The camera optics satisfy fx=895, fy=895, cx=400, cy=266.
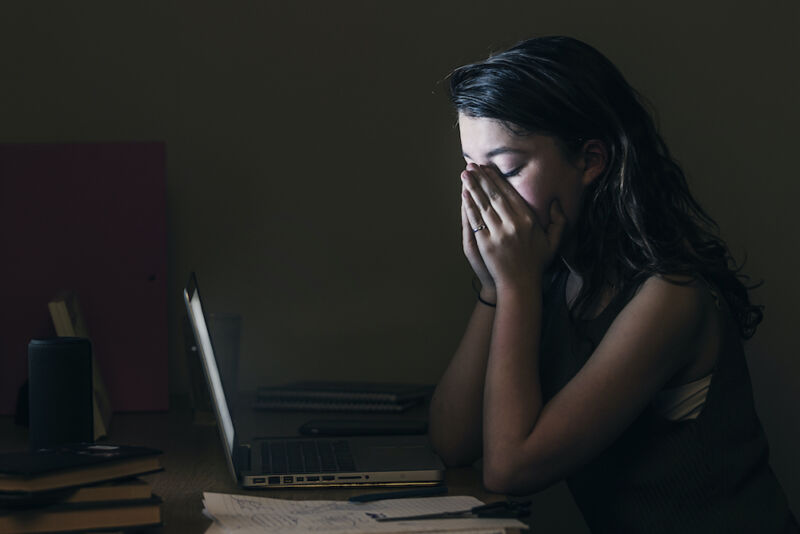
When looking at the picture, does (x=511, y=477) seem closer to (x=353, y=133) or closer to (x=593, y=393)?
(x=593, y=393)

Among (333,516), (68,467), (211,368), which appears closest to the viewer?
(68,467)

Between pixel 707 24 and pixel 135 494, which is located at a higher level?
pixel 707 24

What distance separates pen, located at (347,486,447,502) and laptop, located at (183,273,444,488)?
0.15ft

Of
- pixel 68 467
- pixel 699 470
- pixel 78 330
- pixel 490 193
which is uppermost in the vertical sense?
pixel 490 193

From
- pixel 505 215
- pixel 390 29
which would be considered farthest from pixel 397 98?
pixel 505 215

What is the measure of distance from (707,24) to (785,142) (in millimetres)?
291

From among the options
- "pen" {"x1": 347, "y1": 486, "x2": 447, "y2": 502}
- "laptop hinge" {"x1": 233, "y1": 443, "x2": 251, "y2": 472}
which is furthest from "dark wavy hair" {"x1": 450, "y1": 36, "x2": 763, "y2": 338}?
"laptop hinge" {"x1": 233, "y1": 443, "x2": 251, "y2": 472}

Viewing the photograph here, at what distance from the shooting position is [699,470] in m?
1.15

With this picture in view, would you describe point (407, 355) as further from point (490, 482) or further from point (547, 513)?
point (490, 482)

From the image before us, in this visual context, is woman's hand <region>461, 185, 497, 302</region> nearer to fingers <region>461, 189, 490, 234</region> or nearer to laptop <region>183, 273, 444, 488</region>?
fingers <region>461, 189, 490, 234</region>

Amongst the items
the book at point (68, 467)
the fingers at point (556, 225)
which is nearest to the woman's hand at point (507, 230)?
the fingers at point (556, 225)

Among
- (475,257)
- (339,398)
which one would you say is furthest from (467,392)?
(339,398)

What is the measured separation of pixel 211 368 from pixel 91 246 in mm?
654

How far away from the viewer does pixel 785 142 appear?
1.85m
